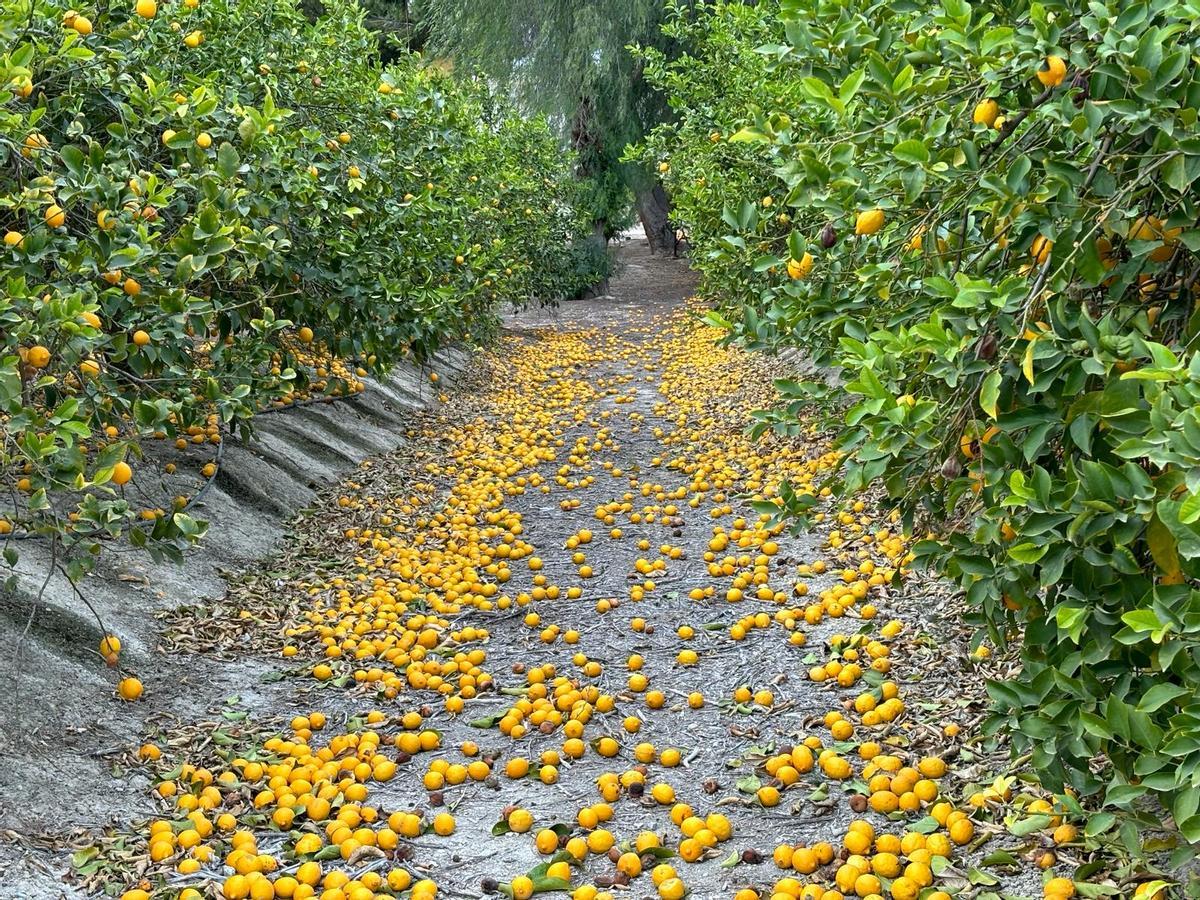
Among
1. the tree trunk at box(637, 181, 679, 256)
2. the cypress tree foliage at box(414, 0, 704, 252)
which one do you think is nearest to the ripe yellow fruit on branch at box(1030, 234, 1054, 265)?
the cypress tree foliage at box(414, 0, 704, 252)

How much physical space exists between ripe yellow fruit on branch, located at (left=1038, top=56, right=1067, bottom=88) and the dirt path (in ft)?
5.99

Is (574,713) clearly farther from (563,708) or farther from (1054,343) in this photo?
(1054,343)

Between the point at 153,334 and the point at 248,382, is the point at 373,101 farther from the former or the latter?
the point at 153,334

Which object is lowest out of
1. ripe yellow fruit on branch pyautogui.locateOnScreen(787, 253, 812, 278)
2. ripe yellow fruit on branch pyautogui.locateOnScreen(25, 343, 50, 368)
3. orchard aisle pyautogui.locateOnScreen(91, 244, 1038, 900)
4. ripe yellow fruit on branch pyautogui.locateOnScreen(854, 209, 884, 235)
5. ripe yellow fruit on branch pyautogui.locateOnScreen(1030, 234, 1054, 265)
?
orchard aisle pyautogui.locateOnScreen(91, 244, 1038, 900)

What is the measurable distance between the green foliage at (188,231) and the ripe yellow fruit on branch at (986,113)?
8.85 ft

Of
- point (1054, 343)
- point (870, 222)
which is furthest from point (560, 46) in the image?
point (1054, 343)

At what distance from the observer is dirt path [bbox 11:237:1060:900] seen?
3.04 m

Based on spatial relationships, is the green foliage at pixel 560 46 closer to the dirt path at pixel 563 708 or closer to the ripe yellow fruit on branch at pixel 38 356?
the dirt path at pixel 563 708

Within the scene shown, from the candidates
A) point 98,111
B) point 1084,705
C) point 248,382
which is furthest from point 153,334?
point 1084,705

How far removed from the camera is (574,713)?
12.7 ft

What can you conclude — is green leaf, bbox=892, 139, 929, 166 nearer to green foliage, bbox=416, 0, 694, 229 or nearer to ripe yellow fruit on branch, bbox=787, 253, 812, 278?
ripe yellow fruit on branch, bbox=787, 253, 812, 278

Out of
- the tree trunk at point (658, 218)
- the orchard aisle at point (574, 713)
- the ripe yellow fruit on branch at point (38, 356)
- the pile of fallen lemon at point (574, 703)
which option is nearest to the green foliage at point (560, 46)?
the tree trunk at point (658, 218)

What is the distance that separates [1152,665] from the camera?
6.34ft

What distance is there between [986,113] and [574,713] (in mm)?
2689
